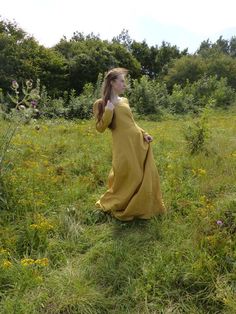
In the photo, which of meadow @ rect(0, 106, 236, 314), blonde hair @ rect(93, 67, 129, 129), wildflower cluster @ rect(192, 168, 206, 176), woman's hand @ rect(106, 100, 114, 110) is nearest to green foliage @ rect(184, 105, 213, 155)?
meadow @ rect(0, 106, 236, 314)

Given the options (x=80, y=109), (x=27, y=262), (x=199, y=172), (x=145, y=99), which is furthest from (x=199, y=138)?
(x=145, y=99)

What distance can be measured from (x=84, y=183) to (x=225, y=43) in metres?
55.8

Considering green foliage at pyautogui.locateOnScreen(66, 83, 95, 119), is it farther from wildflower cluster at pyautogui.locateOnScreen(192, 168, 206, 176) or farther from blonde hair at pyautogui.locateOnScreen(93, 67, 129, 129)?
blonde hair at pyautogui.locateOnScreen(93, 67, 129, 129)

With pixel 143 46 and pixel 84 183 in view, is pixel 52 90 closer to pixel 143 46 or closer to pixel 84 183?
pixel 84 183

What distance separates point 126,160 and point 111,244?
914mm

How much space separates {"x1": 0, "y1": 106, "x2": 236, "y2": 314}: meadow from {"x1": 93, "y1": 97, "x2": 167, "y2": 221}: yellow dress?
5.3 inches

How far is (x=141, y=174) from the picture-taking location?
422 centimetres

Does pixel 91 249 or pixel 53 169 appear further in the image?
pixel 53 169

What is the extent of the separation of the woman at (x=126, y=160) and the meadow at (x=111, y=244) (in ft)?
0.51

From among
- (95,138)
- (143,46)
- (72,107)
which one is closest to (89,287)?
(95,138)

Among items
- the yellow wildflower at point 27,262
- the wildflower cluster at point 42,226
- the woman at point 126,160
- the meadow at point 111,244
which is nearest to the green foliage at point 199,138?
the meadow at point 111,244

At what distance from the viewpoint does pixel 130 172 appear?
419 cm

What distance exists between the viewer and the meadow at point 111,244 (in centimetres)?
305

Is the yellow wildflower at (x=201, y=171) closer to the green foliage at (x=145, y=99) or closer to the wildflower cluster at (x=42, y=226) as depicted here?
the wildflower cluster at (x=42, y=226)
